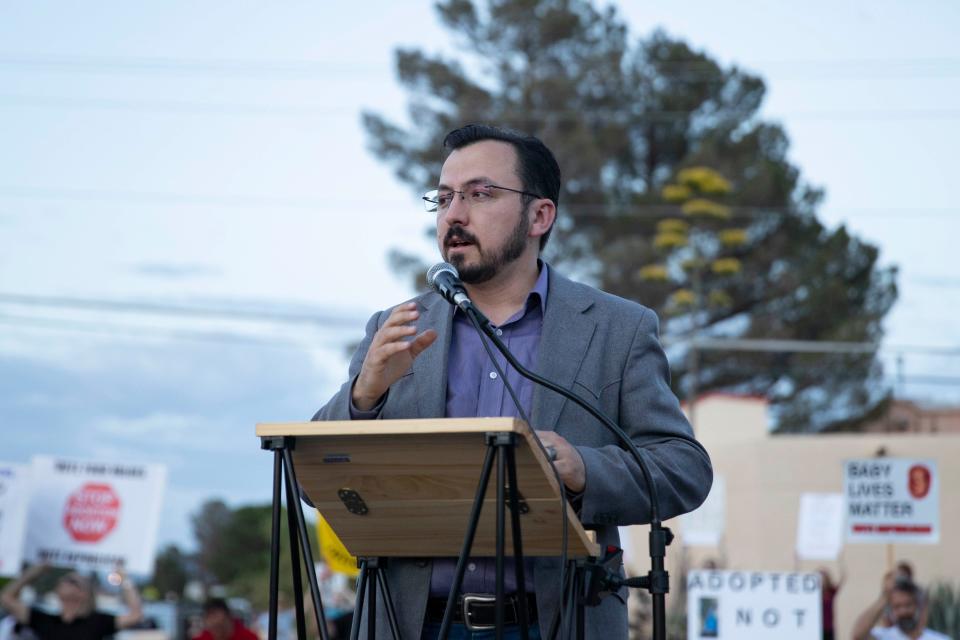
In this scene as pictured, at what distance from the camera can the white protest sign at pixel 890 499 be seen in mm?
11539

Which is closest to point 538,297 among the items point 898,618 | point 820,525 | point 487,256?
point 487,256

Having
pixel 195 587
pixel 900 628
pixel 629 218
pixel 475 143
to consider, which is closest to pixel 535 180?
pixel 475 143

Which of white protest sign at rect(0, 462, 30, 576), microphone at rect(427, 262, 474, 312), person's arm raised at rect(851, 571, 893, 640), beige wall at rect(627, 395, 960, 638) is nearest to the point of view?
microphone at rect(427, 262, 474, 312)

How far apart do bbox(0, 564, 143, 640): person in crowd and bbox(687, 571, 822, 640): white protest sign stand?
474 centimetres

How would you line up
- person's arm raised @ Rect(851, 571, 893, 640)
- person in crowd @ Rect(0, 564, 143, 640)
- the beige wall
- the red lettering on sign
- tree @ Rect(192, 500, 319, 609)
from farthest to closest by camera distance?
tree @ Rect(192, 500, 319, 609) → the beige wall → the red lettering on sign → person in crowd @ Rect(0, 564, 143, 640) → person's arm raised @ Rect(851, 571, 893, 640)

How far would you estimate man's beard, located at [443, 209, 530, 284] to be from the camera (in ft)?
10.3

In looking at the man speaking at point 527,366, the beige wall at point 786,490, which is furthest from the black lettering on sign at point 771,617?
the beige wall at point 786,490

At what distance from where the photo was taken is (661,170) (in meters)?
31.9

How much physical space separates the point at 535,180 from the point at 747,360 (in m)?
27.4

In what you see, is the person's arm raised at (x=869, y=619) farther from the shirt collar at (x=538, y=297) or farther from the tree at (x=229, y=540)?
the tree at (x=229, y=540)

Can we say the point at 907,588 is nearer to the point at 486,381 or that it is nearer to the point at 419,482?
the point at 486,381

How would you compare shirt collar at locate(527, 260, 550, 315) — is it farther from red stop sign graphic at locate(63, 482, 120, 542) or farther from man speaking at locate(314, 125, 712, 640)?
red stop sign graphic at locate(63, 482, 120, 542)

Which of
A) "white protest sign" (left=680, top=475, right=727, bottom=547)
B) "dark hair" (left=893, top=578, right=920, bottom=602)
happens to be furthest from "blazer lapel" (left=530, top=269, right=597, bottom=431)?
"white protest sign" (left=680, top=475, right=727, bottom=547)

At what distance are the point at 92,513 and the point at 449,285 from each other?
9182 millimetres
